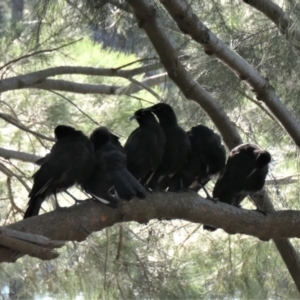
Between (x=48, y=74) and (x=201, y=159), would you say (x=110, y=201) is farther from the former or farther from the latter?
(x=48, y=74)

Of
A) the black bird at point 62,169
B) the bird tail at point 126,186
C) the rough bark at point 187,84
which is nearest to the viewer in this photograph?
the bird tail at point 126,186

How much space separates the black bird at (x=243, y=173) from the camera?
2.91 m

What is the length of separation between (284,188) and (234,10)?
992mm

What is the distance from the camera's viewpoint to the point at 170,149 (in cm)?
277

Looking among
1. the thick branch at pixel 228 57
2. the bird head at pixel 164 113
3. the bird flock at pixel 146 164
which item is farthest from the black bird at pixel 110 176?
the thick branch at pixel 228 57

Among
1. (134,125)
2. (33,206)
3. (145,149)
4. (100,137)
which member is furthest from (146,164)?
(134,125)

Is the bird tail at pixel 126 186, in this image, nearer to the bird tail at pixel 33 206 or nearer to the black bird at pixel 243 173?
the bird tail at pixel 33 206

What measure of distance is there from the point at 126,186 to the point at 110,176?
9 centimetres

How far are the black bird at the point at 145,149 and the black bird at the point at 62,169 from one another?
197 mm

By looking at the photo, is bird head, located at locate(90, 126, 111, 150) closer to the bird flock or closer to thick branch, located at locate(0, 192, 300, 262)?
the bird flock

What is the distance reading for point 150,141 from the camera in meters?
2.68

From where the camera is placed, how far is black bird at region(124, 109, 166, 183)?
265 cm

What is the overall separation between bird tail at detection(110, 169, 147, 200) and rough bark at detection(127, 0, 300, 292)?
574mm

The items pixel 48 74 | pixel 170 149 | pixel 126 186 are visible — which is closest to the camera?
pixel 126 186
